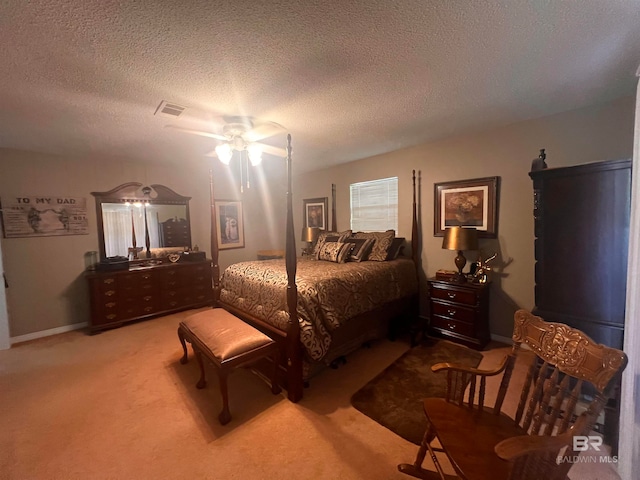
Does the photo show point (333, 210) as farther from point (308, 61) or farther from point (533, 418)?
point (533, 418)

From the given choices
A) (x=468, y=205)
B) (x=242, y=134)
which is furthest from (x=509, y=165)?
(x=242, y=134)

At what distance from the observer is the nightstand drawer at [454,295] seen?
113 inches

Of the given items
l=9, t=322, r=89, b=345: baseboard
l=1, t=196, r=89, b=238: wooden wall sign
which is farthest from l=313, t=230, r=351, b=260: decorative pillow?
l=9, t=322, r=89, b=345: baseboard

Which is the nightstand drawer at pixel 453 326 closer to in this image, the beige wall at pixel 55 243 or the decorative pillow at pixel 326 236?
the decorative pillow at pixel 326 236

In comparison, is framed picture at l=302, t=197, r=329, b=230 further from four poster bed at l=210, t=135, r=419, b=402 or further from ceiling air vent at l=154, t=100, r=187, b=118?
ceiling air vent at l=154, t=100, r=187, b=118

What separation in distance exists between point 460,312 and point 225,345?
2.53 meters

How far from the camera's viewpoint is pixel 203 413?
6.70ft

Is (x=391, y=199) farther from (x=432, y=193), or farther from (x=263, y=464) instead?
(x=263, y=464)

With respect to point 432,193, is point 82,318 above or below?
below

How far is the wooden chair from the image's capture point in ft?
3.12

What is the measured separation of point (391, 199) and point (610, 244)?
8.44 ft

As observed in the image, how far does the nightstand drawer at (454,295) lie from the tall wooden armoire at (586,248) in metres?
0.84

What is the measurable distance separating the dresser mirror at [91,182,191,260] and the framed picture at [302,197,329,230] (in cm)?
221

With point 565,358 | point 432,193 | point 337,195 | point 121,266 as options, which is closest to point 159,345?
point 121,266
